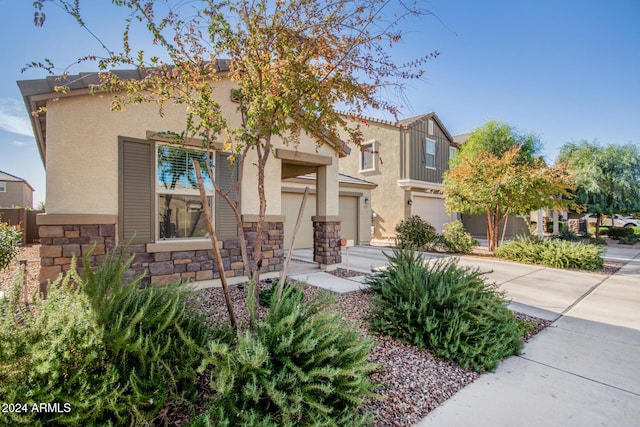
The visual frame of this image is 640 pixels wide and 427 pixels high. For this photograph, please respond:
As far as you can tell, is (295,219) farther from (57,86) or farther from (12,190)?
(12,190)

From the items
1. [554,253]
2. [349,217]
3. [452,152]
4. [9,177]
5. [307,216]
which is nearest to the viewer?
[554,253]

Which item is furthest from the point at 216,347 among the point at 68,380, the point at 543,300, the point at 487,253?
the point at 487,253

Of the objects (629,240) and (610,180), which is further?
(610,180)

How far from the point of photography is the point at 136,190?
16.2ft

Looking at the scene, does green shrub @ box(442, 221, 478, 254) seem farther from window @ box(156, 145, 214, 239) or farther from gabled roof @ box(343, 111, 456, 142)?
window @ box(156, 145, 214, 239)

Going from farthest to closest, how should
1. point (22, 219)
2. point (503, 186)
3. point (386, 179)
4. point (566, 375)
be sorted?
point (386, 179) → point (22, 219) → point (503, 186) → point (566, 375)

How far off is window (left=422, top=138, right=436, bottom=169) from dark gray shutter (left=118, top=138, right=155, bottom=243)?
14.5 meters

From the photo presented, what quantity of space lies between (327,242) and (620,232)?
20.4 metres

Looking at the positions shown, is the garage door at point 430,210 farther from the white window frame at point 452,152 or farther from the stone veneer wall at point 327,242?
the stone veneer wall at point 327,242

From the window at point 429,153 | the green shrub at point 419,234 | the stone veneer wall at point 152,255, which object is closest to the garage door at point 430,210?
the window at point 429,153

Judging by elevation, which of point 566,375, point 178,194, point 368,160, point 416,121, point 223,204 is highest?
point 416,121

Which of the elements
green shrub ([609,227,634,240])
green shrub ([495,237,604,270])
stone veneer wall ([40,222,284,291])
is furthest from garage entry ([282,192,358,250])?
green shrub ([609,227,634,240])

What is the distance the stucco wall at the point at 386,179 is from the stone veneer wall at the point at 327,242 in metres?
9.23

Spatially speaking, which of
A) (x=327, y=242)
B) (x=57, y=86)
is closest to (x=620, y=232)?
(x=327, y=242)
